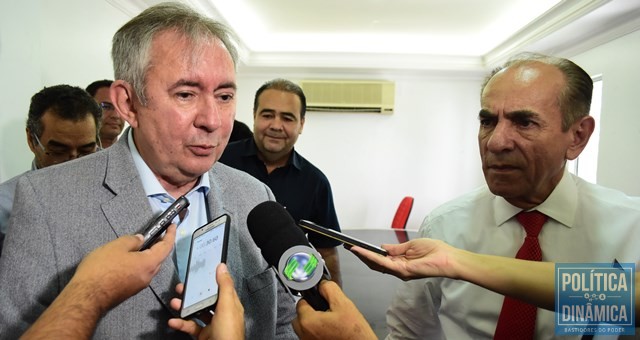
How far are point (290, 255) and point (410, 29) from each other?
508cm

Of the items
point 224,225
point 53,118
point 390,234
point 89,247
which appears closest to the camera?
point 224,225

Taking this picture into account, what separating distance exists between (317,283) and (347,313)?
76mm

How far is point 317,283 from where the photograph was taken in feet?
2.31

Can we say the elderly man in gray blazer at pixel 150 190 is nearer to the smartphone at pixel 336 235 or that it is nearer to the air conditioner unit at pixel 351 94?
the smartphone at pixel 336 235

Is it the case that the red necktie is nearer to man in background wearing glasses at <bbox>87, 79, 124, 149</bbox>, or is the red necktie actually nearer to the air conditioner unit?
man in background wearing glasses at <bbox>87, 79, 124, 149</bbox>

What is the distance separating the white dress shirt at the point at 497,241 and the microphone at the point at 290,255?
723 mm

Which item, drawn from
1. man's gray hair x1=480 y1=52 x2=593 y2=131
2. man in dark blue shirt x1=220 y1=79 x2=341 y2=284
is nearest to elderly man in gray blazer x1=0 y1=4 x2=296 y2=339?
man's gray hair x1=480 y1=52 x2=593 y2=131

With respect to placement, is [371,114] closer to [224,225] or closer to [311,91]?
[311,91]

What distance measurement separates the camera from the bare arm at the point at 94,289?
686 mm

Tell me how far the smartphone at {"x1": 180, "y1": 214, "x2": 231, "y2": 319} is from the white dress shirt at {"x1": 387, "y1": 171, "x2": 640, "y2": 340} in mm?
859

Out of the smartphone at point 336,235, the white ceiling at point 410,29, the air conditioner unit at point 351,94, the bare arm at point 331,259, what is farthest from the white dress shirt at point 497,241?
the air conditioner unit at point 351,94

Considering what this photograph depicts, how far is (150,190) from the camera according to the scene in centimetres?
102

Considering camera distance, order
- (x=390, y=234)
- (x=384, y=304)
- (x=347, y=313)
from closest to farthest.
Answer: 1. (x=347, y=313)
2. (x=384, y=304)
3. (x=390, y=234)

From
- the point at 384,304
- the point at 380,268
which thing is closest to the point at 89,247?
the point at 380,268
